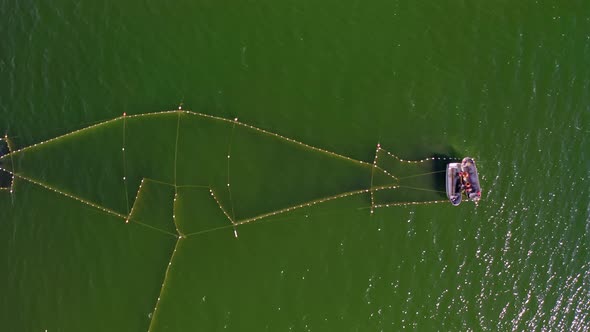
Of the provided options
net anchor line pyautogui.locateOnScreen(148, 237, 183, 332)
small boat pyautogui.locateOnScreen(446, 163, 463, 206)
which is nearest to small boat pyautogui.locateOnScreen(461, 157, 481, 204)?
small boat pyautogui.locateOnScreen(446, 163, 463, 206)

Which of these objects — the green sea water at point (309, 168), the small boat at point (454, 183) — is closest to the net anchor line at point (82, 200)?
the green sea water at point (309, 168)

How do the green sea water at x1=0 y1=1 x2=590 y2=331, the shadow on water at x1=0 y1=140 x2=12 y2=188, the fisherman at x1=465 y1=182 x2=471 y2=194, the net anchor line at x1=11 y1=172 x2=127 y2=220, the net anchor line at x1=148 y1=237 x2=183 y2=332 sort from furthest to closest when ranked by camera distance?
1. the shadow on water at x1=0 y1=140 x2=12 y2=188
2. the net anchor line at x1=11 y1=172 x2=127 y2=220
3. the net anchor line at x1=148 y1=237 x2=183 y2=332
4. the green sea water at x1=0 y1=1 x2=590 y2=331
5. the fisherman at x1=465 y1=182 x2=471 y2=194

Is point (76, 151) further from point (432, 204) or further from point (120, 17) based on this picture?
point (432, 204)

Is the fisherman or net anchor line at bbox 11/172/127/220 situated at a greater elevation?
the fisherman

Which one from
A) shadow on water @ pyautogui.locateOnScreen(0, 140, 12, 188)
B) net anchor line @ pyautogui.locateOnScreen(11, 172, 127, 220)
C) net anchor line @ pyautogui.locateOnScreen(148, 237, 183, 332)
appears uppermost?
shadow on water @ pyautogui.locateOnScreen(0, 140, 12, 188)

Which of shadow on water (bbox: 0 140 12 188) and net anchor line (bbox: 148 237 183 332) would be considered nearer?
net anchor line (bbox: 148 237 183 332)

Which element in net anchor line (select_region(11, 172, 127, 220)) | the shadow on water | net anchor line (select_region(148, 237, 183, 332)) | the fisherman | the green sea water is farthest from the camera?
the shadow on water

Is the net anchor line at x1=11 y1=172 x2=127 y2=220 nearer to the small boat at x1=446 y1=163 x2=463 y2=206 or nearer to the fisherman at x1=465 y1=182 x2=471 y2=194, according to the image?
the small boat at x1=446 y1=163 x2=463 y2=206

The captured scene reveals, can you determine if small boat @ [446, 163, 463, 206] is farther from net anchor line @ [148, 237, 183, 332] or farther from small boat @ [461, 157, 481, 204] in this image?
net anchor line @ [148, 237, 183, 332]
